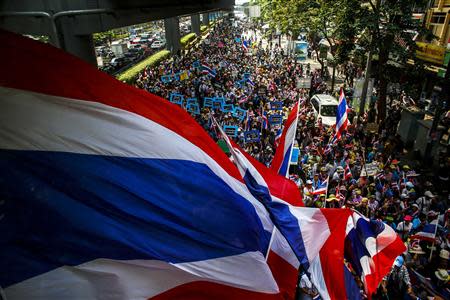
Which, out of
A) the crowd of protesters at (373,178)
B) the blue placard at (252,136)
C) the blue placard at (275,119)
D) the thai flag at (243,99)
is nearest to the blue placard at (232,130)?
the crowd of protesters at (373,178)

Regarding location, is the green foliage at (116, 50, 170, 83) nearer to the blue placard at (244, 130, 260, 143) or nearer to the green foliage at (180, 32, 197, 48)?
the green foliage at (180, 32, 197, 48)

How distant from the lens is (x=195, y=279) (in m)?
3.16

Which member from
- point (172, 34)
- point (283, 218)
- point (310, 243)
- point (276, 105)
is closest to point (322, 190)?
point (310, 243)

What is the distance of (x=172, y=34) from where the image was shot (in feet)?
135

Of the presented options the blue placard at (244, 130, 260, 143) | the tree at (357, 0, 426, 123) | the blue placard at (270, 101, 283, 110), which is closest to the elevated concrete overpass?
the blue placard at (244, 130, 260, 143)

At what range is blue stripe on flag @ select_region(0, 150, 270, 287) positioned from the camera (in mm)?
2611

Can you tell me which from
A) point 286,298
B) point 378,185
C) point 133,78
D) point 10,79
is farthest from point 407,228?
point 133,78

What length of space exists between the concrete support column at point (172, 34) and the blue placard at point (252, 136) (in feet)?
96.0

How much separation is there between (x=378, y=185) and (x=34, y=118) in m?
10.5

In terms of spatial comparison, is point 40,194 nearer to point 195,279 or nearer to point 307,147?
point 195,279

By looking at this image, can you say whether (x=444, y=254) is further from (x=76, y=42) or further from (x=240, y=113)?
(x=240, y=113)

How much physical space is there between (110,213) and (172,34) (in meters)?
40.8

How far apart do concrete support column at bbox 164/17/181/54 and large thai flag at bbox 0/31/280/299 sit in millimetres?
39193

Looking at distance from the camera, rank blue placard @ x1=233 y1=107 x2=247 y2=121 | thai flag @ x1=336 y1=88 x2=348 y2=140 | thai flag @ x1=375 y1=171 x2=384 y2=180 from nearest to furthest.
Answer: thai flag @ x1=375 y1=171 x2=384 y2=180, thai flag @ x1=336 y1=88 x2=348 y2=140, blue placard @ x1=233 y1=107 x2=247 y2=121
